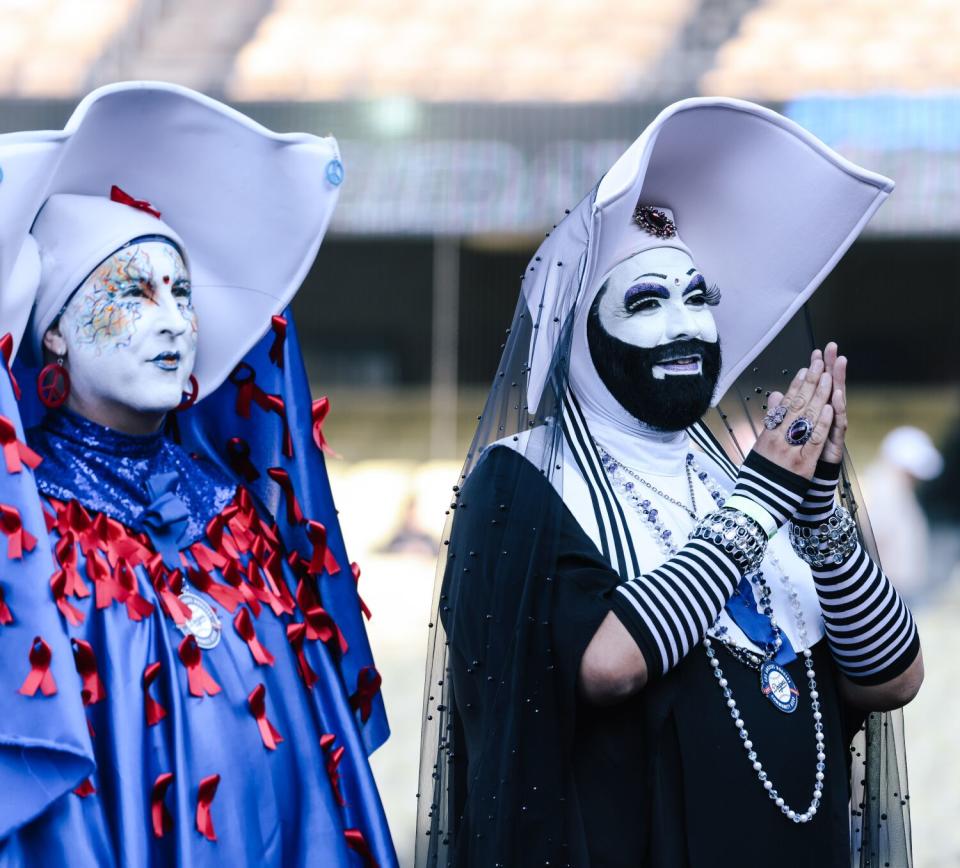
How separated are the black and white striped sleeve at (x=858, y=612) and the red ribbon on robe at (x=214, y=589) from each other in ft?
3.11

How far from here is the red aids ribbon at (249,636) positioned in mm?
2523

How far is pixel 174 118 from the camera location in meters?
2.67

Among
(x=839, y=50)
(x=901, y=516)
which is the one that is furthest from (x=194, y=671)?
(x=839, y=50)

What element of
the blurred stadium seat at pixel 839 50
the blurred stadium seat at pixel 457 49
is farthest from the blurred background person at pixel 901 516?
the blurred stadium seat at pixel 457 49

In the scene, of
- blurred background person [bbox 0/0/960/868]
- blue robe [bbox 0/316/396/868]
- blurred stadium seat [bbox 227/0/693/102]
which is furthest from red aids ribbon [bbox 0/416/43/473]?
blurred stadium seat [bbox 227/0/693/102]

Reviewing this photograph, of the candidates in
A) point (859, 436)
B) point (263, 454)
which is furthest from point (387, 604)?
point (263, 454)

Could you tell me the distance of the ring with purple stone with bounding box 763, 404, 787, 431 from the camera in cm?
248

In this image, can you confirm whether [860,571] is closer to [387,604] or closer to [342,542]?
[342,542]

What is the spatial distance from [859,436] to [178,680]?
1222cm

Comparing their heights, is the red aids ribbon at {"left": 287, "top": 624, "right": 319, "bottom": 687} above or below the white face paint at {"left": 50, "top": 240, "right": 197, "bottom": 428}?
below

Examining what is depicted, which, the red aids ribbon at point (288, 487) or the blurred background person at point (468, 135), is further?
the blurred background person at point (468, 135)

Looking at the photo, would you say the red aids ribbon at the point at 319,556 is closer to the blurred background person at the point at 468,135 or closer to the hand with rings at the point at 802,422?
the hand with rings at the point at 802,422

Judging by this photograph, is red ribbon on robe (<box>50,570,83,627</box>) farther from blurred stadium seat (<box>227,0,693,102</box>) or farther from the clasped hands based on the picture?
blurred stadium seat (<box>227,0,693,102</box>)

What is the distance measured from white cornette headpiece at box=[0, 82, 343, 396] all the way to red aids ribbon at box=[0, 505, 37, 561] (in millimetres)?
327
